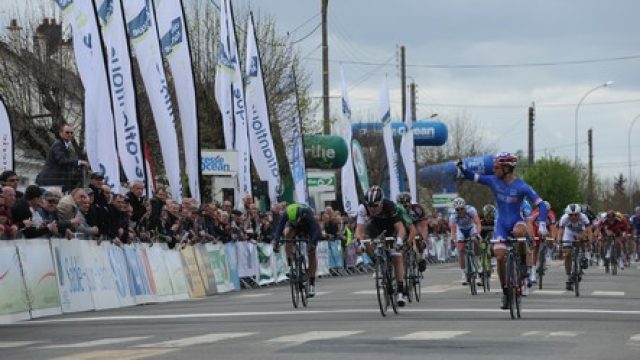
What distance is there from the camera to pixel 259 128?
1439 inches

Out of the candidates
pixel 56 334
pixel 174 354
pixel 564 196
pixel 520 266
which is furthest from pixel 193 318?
pixel 564 196

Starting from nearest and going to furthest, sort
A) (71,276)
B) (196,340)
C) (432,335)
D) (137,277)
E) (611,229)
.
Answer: (196,340) < (432,335) < (71,276) < (137,277) < (611,229)

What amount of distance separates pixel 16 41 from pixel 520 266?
3015 cm

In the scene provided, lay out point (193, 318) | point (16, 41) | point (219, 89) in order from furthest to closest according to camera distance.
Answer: point (16, 41), point (219, 89), point (193, 318)

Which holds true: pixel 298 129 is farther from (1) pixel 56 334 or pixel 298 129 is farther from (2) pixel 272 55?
(1) pixel 56 334

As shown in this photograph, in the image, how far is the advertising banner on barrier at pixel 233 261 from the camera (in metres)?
30.8

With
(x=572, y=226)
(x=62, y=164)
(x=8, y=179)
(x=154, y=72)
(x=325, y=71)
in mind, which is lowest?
(x=572, y=226)

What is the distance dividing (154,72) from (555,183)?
8490 cm

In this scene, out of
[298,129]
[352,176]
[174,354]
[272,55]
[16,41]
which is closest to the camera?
[174,354]

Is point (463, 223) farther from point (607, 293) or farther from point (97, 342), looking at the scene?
point (97, 342)

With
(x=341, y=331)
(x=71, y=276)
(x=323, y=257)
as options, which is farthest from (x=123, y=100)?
(x=323, y=257)

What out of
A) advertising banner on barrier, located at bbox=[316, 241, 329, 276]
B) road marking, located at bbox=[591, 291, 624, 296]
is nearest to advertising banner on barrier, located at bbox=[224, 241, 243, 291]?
road marking, located at bbox=[591, 291, 624, 296]

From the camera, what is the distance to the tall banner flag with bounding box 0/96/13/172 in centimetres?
2320

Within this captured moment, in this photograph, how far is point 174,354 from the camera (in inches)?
504
